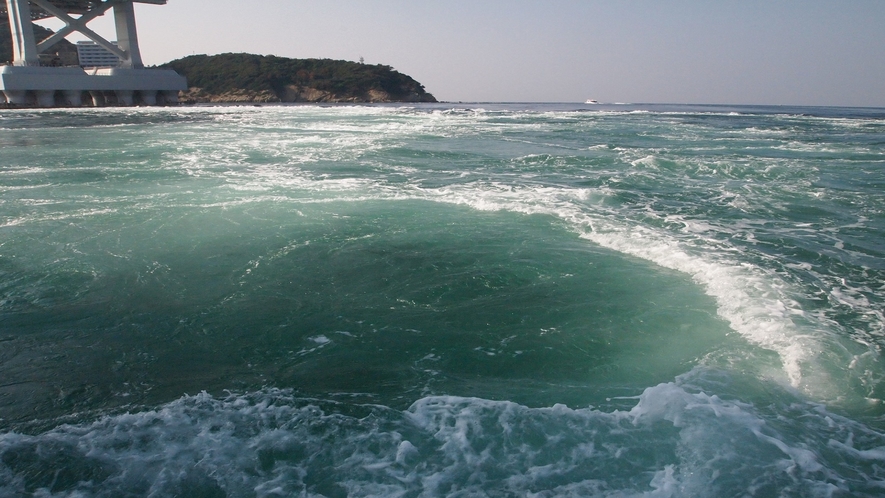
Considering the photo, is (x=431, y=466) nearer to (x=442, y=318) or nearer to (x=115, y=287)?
(x=442, y=318)

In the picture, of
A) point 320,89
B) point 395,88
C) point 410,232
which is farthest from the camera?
point 395,88

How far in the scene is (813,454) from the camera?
3.38 m

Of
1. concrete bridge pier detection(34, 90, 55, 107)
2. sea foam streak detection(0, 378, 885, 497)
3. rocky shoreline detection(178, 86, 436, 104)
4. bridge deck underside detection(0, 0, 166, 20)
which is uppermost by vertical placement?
bridge deck underside detection(0, 0, 166, 20)

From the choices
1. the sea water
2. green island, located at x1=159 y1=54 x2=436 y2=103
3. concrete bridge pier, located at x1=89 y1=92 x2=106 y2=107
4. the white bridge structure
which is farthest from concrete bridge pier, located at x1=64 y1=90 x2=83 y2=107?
the sea water

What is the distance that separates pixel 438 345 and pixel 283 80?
86736 millimetres

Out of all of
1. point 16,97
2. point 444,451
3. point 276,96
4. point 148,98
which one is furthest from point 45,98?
point 444,451

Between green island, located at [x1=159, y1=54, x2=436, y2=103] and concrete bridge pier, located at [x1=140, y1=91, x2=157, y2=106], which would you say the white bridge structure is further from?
green island, located at [x1=159, y1=54, x2=436, y2=103]

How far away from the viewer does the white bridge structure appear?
Result: 44.9 m

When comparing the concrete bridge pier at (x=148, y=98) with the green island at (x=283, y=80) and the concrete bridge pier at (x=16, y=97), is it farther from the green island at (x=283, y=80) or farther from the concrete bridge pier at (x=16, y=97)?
the green island at (x=283, y=80)

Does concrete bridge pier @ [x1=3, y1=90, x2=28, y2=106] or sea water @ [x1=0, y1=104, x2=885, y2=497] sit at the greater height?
concrete bridge pier @ [x1=3, y1=90, x2=28, y2=106]

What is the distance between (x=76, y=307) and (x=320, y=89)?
82.7 metres

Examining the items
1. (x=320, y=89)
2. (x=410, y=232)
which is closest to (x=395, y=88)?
(x=320, y=89)

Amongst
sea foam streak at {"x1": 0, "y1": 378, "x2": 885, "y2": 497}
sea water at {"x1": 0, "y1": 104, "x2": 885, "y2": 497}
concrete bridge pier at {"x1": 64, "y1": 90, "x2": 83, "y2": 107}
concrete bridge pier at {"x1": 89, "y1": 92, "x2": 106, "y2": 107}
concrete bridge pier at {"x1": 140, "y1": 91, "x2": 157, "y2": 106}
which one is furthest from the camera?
concrete bridge pier at {"x1": 140, "y1": 91, "x2": 157, "y2": 106}

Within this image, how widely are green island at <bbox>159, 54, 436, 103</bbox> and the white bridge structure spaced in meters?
24.8
